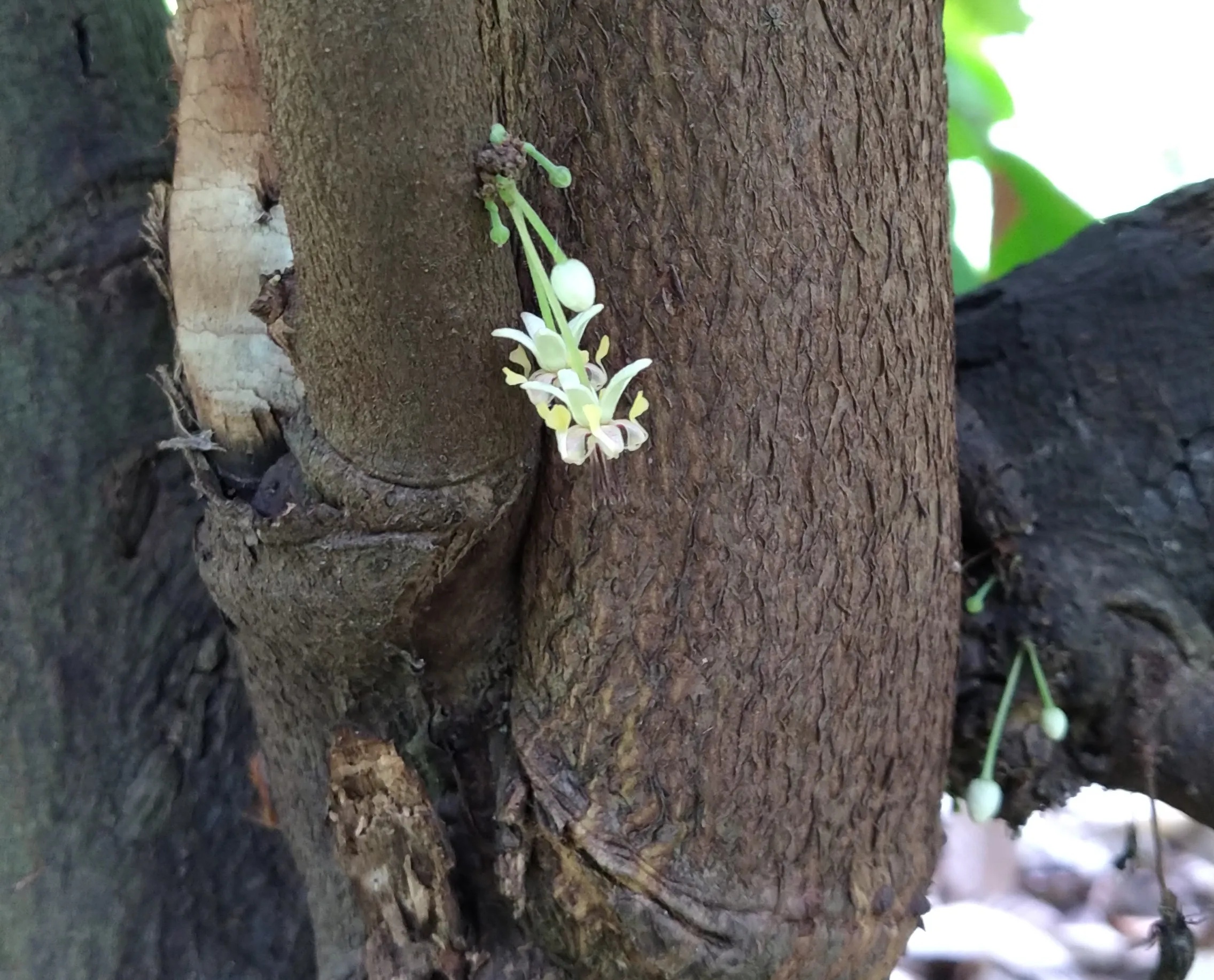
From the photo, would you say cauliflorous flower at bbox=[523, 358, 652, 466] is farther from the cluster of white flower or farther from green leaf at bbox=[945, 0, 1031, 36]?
green leaf at bbox=[945, 0, 1031, 36]

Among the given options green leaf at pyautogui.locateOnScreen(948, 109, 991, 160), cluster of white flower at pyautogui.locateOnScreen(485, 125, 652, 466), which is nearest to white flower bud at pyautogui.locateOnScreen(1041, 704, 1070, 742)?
cluster of white flower at pyautogui.locateOnScreen(485, 125, 652, 466)

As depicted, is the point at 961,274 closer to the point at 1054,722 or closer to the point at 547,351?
the point at 1054,722

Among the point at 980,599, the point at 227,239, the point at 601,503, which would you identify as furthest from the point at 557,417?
the point at 980,599

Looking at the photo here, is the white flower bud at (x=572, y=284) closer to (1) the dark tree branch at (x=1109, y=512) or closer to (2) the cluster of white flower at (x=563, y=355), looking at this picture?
(2) the cluster of white flower at (x=563, y=355)

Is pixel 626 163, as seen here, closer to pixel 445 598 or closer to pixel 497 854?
pixel 445 598

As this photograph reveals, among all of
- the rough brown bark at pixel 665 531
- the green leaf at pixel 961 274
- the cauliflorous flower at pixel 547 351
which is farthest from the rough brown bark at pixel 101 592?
the green leaf at pixel 961 274

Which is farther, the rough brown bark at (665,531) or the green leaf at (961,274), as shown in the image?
the green leaf at (961,274)

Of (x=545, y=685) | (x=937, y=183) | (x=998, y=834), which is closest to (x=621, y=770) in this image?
(x=545, y=685)

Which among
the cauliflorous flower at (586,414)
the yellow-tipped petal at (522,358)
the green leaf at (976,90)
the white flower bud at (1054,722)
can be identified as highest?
the green leaf at (976,90)
